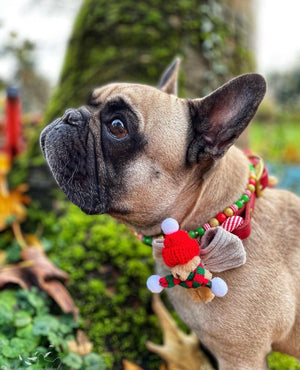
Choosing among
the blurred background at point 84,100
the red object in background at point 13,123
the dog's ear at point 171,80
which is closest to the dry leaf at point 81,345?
the blurred background at point 84,100

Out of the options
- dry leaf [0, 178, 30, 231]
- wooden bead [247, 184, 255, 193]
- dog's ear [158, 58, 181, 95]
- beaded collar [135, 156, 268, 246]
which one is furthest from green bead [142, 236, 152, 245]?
dry leaf [0, 178, 30, 231]

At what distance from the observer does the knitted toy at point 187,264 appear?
120cm

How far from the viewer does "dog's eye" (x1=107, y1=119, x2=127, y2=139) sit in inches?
49.7

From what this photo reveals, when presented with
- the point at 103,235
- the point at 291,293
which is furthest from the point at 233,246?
the point at 103,235

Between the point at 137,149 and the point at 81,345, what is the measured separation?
3.10ft

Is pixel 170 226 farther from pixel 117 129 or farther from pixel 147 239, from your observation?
pixel 117 129

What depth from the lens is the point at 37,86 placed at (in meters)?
4.62

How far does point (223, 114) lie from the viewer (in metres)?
1.24

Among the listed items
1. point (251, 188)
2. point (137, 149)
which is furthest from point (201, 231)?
point (137, 149)

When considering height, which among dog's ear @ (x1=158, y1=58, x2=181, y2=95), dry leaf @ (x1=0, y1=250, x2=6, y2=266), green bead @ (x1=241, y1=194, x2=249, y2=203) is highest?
dog's ear @ (x1=158, y1=58, x2=181, y2=95)

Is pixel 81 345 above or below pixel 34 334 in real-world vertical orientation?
below

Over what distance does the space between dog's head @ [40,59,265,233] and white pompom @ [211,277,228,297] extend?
304mm

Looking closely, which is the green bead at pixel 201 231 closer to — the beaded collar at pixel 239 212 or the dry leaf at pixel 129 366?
the beaded collar at pixel 239 212

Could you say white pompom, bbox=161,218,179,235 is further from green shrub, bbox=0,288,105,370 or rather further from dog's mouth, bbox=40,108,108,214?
green shrub, bbox=0,288,105,370
